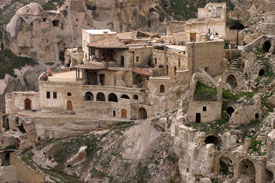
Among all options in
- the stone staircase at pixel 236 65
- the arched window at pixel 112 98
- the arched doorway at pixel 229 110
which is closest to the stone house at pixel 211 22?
the stone staircase at pixel 236 65

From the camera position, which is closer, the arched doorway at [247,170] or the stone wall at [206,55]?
the arched doorway at [247,170]

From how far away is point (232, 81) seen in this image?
7819cm

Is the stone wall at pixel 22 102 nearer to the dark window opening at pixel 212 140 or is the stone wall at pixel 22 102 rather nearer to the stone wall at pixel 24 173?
the stone wall at pixel 24 173

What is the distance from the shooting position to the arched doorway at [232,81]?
255 ft

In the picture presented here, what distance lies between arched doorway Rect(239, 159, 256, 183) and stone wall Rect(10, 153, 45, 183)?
68.6 feet

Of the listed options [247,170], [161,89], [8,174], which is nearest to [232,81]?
[161,89]

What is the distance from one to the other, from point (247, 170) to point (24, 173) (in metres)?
24.3

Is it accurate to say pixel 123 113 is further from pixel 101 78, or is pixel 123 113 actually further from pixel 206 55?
pixel 206 55

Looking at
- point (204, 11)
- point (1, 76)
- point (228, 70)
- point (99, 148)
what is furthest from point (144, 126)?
point (1, 76)

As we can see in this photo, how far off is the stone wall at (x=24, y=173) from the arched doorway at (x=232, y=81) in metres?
22.0

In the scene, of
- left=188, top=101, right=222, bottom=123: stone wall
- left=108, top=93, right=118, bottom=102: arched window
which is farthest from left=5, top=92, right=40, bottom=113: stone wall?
left=188, top=101, right=222, bottom=123: stone wall

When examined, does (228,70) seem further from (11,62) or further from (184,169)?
(11,62)

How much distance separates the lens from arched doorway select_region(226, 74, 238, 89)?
77600 millimetres

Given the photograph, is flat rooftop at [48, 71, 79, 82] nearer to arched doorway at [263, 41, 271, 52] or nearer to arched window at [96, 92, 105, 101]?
arched window at [96, 92, 105, 101]
